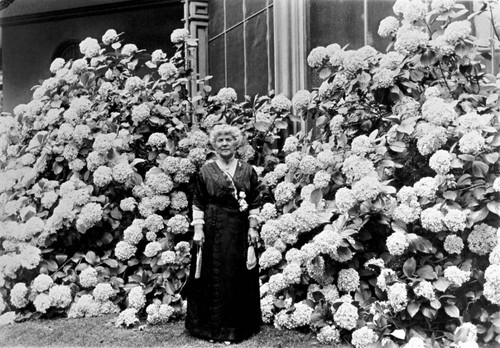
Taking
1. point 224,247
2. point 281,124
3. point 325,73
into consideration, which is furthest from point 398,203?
point 281,124

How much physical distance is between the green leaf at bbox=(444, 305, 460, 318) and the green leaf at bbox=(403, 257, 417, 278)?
0.30 m

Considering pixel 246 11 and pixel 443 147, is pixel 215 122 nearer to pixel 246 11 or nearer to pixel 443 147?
pixel 246 11

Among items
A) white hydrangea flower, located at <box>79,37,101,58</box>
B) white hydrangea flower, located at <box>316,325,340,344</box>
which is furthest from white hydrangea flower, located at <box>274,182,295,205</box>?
white hydrangea flower, located at <box>79,37,101,58</box>

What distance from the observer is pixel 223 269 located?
4.13 metres

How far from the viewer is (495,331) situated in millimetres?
3457

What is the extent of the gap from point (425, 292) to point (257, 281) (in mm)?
1312

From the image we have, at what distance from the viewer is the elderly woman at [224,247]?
4.12 metres

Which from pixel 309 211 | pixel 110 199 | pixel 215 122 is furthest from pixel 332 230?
pixel 110 199

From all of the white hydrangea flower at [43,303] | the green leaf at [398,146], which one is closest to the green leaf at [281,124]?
the green leaf at [398,146]

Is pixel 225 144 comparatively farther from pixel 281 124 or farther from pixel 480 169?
pixel 480 169

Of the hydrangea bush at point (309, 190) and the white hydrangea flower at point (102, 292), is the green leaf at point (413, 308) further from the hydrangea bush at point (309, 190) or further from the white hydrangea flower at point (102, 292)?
the white hydrangea flower at point (102, 292)

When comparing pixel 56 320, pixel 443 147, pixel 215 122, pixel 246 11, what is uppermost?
pixel 246 11

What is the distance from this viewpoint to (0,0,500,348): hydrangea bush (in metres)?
3.61

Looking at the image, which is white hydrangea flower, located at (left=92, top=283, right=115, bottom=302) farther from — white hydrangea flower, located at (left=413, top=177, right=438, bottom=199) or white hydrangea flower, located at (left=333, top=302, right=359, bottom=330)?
white hydrangea flower, located at (left=413, top=177, right=438, bottom=199)
